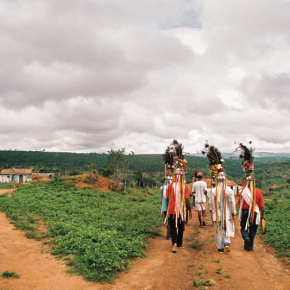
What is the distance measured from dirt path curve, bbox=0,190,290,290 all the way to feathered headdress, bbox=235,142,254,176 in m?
2.18

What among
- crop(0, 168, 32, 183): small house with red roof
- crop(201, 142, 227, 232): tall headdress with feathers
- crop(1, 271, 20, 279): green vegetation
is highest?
crop(201, 142, 227, 232): tall headdress with feathers

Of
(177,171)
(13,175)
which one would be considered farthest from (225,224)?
(13,175)

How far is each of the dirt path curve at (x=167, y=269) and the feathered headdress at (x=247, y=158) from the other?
2.18 meters

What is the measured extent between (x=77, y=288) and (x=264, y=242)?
5.89m

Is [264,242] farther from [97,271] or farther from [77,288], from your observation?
[77,288]

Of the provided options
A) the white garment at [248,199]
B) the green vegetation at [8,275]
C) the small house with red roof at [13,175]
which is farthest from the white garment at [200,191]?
the small house with red roof at [13,175]

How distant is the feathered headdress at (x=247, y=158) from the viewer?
590 centimetres

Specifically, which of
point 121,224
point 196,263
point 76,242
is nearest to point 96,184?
point 121,224

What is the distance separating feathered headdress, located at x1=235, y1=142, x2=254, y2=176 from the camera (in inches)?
232

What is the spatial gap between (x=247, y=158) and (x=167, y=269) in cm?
369

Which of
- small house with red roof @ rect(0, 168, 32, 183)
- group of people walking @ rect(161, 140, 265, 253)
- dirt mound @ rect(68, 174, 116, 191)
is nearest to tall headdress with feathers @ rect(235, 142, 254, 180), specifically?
group of people walking @ rect(161, 140, 265, 253)

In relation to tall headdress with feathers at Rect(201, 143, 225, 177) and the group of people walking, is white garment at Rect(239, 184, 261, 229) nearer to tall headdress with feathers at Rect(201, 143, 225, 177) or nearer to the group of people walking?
the group of people walking

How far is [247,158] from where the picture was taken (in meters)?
6.07

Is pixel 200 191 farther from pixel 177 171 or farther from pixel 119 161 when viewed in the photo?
pixel 119 161
